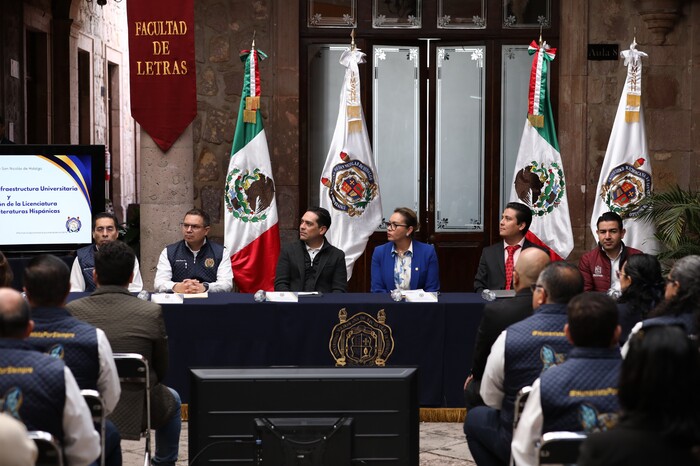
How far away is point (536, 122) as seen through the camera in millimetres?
8805

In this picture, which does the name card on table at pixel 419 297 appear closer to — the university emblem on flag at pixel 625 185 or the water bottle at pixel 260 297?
the water bottle at pixel 260 297

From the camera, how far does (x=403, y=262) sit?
7660 millimetres

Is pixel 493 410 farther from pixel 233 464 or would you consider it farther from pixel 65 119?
pixel 65 119

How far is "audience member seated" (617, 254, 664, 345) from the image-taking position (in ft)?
17.3

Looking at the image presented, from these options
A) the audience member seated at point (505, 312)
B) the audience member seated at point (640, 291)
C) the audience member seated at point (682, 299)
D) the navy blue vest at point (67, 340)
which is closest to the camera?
the navy blue vest at point (67, 340)

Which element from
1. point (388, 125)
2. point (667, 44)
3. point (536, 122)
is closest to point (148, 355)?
point (536, 122)

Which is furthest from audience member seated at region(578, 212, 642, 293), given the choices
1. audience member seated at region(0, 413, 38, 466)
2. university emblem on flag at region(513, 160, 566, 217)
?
audience member seated at region(0, 413, 38, 466)

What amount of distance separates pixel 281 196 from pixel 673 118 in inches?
128

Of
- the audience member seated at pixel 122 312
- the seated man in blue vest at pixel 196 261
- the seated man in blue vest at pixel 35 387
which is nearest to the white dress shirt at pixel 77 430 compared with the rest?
the seated man in blue vest at pixel 35 387

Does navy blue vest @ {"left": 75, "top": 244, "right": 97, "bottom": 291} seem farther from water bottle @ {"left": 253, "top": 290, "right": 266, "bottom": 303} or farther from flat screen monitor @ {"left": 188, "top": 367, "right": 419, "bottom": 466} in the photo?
flat screen monitor @ {"left": 188, "top": 367, "right": 419, "bottom": 466}

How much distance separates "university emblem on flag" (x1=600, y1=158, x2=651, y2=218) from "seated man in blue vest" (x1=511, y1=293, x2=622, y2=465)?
17.4ft

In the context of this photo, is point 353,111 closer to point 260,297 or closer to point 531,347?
A: point 260,297

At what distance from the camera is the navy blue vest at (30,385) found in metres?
3.53

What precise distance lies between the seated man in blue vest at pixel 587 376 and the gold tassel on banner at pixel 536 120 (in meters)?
5.27
